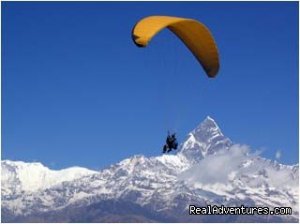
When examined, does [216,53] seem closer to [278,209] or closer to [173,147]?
[173,147]

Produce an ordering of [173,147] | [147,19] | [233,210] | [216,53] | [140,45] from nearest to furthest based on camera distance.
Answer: [140,45], [147,19], [173,147], [216,53], [233,210]

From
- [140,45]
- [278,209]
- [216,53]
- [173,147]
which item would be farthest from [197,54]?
[278,209]

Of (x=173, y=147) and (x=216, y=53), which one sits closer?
(x=173, y=147)

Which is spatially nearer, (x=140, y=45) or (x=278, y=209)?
(x=140, y=45)

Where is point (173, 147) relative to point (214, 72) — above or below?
below

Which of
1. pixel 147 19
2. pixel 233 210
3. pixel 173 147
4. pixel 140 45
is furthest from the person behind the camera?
pixel 233 210

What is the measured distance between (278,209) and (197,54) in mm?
16945

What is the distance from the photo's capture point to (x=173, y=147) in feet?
162

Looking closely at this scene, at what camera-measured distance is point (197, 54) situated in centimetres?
5322

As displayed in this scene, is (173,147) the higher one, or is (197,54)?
(197,54)

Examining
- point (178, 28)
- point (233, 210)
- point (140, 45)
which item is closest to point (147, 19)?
point (140, 45)

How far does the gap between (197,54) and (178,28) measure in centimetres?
246

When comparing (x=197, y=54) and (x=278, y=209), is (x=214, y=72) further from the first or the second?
(x=278, y=209)

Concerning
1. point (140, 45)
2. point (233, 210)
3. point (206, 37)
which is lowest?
point (233, 210)
